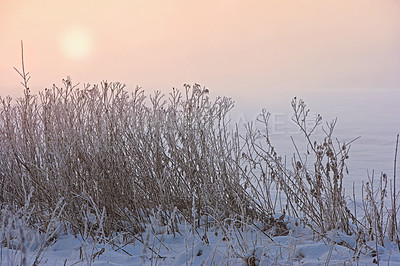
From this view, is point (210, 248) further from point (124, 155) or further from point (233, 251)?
point (124, 155)

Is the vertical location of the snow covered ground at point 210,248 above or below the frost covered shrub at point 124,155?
below

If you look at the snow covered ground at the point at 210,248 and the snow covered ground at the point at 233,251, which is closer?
the snow covered ground at the point at 210,248

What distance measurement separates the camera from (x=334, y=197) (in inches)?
144

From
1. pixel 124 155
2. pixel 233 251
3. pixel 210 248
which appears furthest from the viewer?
pixel 124 155

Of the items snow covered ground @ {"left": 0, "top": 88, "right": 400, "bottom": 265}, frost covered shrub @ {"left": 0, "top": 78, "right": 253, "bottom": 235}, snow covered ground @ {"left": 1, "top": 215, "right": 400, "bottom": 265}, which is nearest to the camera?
snow covered ground @ {"left": 0, "top": 88, "right": 400, "bottom": 265}

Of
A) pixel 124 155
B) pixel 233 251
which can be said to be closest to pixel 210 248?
pixel 233 251

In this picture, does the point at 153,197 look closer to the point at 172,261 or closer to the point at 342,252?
the point at 172,261

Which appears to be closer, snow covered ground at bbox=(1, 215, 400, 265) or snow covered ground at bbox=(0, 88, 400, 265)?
snow covered ground at bbox=(0, 88, 400, 265)

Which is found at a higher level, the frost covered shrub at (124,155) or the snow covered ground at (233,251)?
the frost covered shrub at (124,155)

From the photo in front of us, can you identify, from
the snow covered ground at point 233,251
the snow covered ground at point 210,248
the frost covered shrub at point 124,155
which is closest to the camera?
the snow covered ground at point 210,248

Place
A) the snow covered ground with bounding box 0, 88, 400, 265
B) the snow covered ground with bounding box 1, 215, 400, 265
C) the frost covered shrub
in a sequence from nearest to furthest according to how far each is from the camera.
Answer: the snow covered ground with bounding box 0, 88, 400, 265, the snow covered ground with bounding box 1, 215, 400, 265, the frost covered shrub

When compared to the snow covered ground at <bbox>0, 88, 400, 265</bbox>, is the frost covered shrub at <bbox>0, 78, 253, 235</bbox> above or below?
above

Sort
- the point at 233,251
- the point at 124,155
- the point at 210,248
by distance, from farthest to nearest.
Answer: the point at 124,155, the point at 210,248, the point at 233,251

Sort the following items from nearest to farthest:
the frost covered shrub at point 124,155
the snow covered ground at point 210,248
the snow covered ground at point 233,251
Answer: the snow covered ground at point 210,248 < the snow covered ground at point 233,251 < the frost covered shrub at point 124,155
